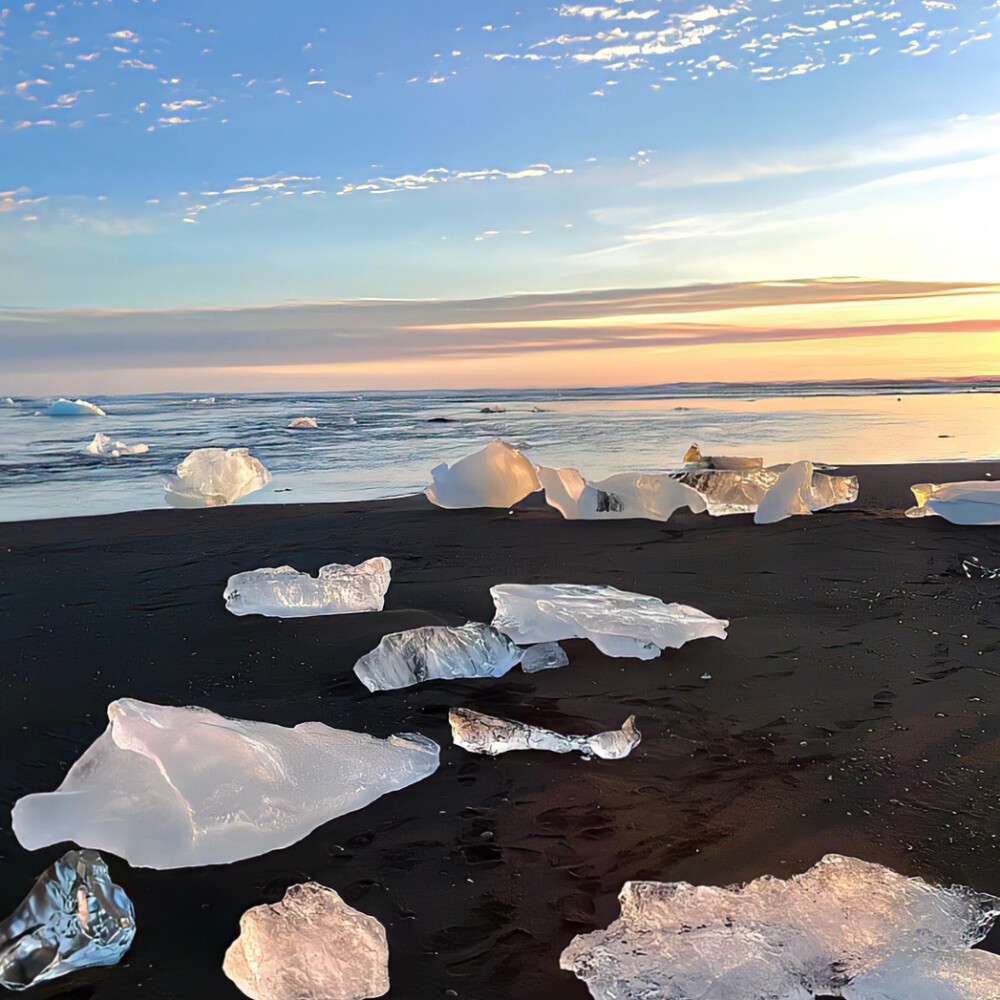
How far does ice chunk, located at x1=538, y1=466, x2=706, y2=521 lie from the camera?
4.64m

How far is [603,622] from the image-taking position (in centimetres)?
266

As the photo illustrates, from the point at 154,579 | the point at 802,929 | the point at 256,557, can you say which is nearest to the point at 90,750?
the point at 802,929

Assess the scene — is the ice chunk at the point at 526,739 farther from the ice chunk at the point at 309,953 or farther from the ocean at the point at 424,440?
the ocean at the point at 424,440

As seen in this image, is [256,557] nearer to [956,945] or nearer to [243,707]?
[243,707]

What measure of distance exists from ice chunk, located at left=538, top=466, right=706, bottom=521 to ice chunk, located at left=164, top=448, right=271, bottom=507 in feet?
7.48

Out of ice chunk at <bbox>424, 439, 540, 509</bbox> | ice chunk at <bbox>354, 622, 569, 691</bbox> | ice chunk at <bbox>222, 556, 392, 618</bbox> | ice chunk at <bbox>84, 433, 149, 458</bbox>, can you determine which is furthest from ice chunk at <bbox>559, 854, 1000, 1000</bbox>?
ice chunk at <bbox>84, 433, 149, 458</bbox>

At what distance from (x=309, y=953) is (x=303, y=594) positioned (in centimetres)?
179

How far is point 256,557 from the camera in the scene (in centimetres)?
409

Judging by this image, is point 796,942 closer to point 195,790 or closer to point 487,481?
point 195,790

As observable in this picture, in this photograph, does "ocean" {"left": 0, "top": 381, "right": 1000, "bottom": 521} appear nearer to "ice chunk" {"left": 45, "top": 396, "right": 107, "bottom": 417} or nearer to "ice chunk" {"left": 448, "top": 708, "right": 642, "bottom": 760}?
"ice chunk" {"left": 45, "top": 396, "right": 107, "bottom": 417}

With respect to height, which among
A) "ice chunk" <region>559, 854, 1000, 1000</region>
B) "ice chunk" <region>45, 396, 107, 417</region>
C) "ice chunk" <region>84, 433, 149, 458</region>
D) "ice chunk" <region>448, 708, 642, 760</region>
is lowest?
"ice chunk" <region>559, 854, 1000, 1000</region>

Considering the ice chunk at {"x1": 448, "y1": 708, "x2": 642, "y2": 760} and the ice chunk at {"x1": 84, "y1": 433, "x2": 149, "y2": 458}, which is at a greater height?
the ice chunk at {"x1": 84, "y1": 433, "x2": 149, "y2": 458}

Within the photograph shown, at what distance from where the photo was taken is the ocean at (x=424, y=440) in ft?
23.5

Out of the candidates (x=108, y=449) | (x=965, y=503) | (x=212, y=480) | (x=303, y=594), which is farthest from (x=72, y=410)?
(x=965, y=503)
